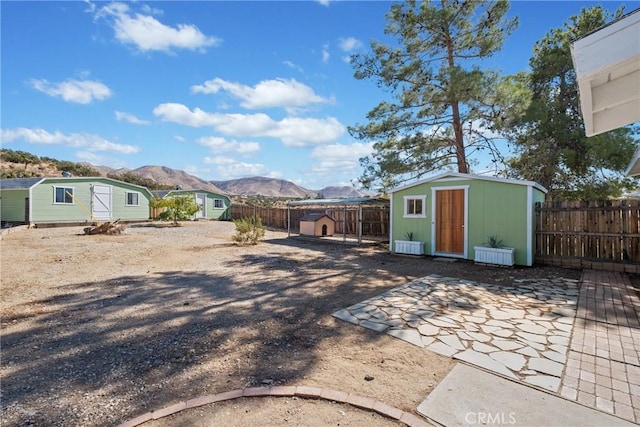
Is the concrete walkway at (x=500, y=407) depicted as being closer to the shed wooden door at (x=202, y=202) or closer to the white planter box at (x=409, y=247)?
the white planter box at (x=409, y=247)

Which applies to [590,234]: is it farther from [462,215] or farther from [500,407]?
[500,407]

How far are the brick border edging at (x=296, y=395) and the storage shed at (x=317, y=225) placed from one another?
11966 millimetres

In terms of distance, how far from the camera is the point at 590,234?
23.0 ft

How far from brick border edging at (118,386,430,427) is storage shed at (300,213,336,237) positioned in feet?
39.3

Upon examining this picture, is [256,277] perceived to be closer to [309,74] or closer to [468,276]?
[468,276]

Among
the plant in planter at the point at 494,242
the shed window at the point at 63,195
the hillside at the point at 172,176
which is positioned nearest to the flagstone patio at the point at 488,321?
the plant in planter at the point at 494,242

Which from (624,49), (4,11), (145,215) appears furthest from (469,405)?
(145,215)

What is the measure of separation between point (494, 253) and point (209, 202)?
2228cm

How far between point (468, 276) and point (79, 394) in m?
6.50

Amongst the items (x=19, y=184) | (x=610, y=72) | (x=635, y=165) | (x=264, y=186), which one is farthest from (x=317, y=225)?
(x=264, y=186)

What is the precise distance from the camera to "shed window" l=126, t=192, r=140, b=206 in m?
20.7

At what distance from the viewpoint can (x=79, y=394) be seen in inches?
94.3

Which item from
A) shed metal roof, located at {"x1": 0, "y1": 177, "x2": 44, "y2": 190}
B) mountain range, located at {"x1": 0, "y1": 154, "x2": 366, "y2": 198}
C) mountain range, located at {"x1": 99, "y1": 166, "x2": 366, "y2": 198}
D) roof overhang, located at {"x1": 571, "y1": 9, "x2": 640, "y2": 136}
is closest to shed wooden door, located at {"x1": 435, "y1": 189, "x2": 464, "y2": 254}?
roof overhang, located at {"x1": 571, "y1": 9, "x2": 640, "y2": 136}

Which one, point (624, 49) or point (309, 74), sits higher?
point (309, 74)
